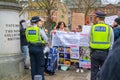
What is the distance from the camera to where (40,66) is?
28.3ft

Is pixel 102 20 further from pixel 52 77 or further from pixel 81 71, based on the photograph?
pixel 81 71

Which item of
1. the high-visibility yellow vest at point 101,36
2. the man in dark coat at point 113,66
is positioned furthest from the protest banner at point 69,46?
the man in dark coat at point 113,66

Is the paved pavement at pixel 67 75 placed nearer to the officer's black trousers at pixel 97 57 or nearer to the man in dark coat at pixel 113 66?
the officer's black trousers at pixel 97 57

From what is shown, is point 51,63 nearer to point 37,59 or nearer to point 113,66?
point 37,59

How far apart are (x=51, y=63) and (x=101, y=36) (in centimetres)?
334

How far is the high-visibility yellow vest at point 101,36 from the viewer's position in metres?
7.55

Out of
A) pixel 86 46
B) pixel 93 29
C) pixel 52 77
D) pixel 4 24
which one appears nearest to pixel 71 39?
pixel 86 46

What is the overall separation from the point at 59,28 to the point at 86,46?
131 cm

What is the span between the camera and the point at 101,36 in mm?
7582

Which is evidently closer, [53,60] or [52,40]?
[53,60]

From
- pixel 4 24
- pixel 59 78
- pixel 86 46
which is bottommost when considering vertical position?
pixel 59 78

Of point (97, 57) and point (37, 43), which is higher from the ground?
point (37, 43)

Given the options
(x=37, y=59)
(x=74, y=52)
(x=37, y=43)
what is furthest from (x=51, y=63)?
(x=37, y=43)

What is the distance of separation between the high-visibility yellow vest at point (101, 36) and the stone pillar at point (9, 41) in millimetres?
2870
